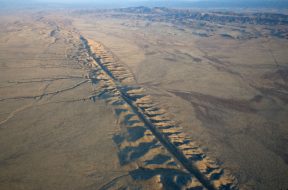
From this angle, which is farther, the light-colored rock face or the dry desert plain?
the light-colored rock face

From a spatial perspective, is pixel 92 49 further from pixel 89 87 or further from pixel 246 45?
pixel 246 45

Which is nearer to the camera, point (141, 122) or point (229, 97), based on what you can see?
point (141, 122)

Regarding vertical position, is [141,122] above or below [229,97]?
below

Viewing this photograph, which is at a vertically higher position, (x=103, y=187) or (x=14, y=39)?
(x=14, y=39)

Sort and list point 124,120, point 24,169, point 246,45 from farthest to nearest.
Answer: point 246,45
point 124,120
point 24,169

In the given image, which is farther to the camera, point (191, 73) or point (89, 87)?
point (191, 73)

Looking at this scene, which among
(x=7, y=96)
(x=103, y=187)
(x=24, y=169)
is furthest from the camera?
(x=7, y=96)

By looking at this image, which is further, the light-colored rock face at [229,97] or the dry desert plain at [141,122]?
the light-colored rock face at [229,97]

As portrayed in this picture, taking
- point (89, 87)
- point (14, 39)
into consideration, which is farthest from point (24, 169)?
point (14, 39)
